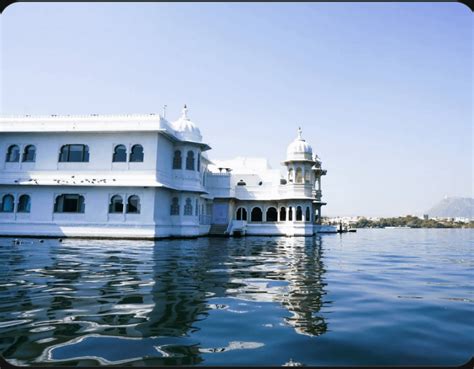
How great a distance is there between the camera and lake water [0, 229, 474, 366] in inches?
137

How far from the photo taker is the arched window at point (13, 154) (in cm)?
2461

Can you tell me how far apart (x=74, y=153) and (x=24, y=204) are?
4623 mm

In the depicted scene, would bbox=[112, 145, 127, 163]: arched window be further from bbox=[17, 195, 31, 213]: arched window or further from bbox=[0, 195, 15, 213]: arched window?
bbox=[0, 195, 15, 213]: arched window

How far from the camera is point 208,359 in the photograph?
11.0ft

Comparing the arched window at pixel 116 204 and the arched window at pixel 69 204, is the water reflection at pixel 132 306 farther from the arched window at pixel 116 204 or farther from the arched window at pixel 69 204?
the arched window at pixel 69 204

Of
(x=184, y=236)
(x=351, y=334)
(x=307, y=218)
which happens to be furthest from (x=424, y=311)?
(x=307, y=218)

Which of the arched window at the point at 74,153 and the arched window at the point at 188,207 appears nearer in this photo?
the arched window at the point at 74,153

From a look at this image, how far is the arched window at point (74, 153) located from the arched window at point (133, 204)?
406cm

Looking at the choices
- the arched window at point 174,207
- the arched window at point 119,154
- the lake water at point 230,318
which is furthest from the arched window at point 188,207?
the lake water at point 230,318

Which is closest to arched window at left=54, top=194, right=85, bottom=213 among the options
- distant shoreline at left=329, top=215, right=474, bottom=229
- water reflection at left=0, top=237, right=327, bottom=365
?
water reflection at left=0, top=237, right=327, bottom=365

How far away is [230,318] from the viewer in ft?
15.6

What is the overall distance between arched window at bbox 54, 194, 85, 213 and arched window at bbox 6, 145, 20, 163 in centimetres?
420

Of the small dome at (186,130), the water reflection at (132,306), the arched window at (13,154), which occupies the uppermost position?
the small dome at (186,130)

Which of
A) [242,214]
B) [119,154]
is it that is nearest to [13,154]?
[119,154]
